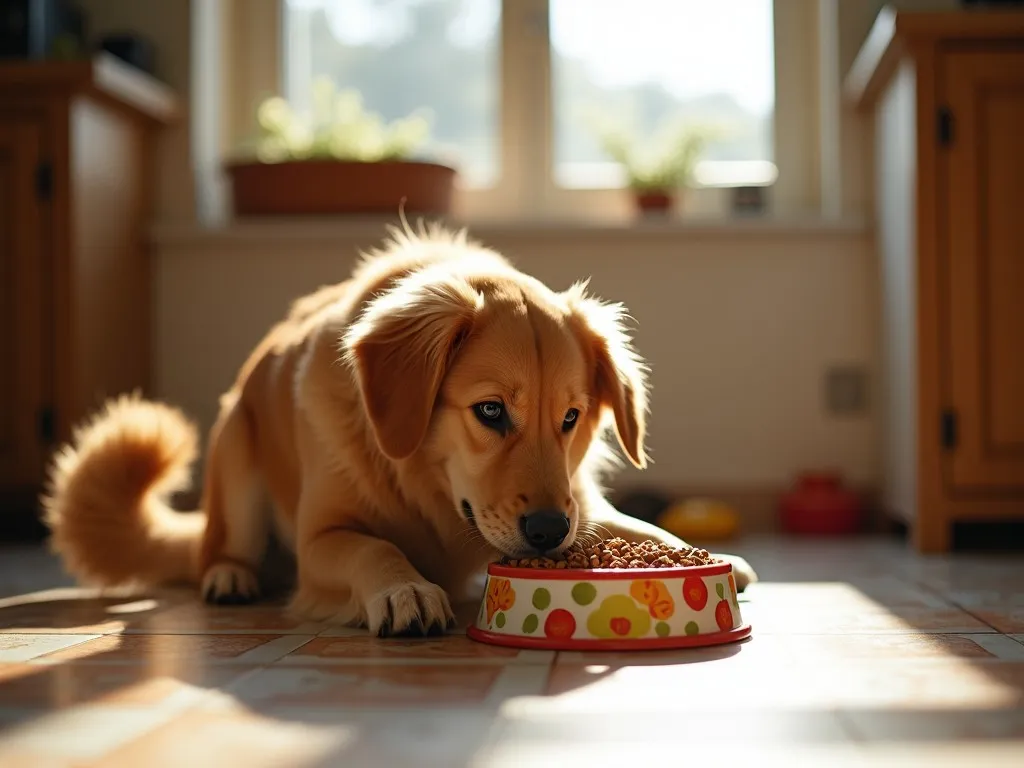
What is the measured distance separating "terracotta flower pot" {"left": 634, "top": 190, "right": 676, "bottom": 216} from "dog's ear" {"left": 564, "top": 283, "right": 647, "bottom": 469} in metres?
1.92

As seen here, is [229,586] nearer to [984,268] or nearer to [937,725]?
[937,725]

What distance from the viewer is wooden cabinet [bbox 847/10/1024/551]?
9.87ft

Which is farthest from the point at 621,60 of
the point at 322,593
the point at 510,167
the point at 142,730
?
the point at 142,730

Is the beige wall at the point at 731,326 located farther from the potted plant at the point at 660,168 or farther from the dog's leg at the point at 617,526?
the dog's leg at the point at 617,526

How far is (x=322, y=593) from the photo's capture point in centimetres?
201

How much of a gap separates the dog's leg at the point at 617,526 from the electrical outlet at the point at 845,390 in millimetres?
1661

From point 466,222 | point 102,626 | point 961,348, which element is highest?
point 466,222

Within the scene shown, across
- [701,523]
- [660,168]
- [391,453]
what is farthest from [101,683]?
[660,168]

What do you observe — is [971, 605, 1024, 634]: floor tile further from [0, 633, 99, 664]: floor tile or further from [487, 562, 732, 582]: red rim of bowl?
[0, 633, 99, 664]: floor tile

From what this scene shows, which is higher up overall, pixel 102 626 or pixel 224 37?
pixel 224 37

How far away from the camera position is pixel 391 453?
6.26 feet

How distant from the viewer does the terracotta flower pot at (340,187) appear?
394cm

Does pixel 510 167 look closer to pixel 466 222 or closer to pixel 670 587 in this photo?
pixel 466 222

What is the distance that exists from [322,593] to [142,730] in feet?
2.58
